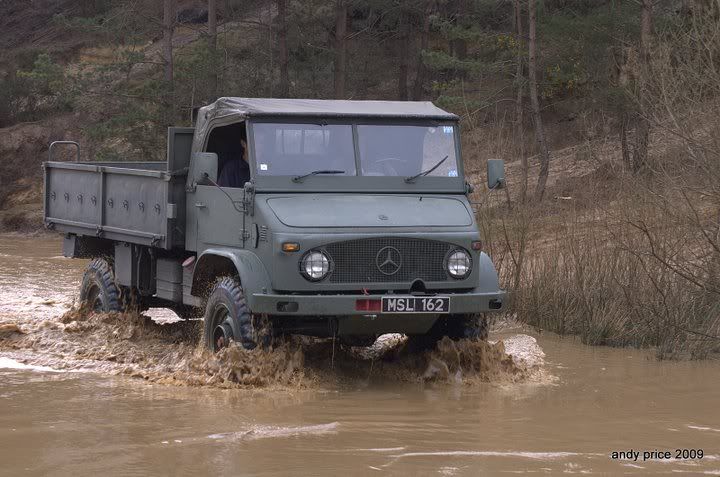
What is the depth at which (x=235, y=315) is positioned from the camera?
853cm

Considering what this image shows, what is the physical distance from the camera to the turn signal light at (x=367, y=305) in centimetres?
819

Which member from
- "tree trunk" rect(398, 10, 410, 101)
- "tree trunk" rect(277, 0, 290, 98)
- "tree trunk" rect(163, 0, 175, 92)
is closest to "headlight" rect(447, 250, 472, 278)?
"tree trunk" rect(163, 0, 175, 92)

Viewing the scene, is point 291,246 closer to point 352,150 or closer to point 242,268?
point 242,268

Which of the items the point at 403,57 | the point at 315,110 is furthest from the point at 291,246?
the point at 403,57

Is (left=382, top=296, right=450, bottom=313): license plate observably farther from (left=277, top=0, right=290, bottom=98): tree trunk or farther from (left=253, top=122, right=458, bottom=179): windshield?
(left=277, top=0, right=290, bottom=98): tree trunk

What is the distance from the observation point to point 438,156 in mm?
9289

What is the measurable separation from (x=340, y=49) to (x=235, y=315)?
23.3 metres

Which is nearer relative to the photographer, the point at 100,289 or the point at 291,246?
the point at 291,246

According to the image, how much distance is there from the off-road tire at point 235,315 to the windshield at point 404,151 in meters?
1.32

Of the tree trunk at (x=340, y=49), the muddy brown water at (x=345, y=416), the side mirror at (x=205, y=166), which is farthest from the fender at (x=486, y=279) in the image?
the tree trunk at (x=340, y=49)

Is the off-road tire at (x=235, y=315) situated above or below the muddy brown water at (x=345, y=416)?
above

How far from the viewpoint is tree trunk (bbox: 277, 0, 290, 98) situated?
31047 mm

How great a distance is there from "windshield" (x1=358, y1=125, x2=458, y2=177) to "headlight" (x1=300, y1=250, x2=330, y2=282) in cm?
102

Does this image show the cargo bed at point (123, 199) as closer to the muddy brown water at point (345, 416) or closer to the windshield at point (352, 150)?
the muddy brown water at point (345, 416)
